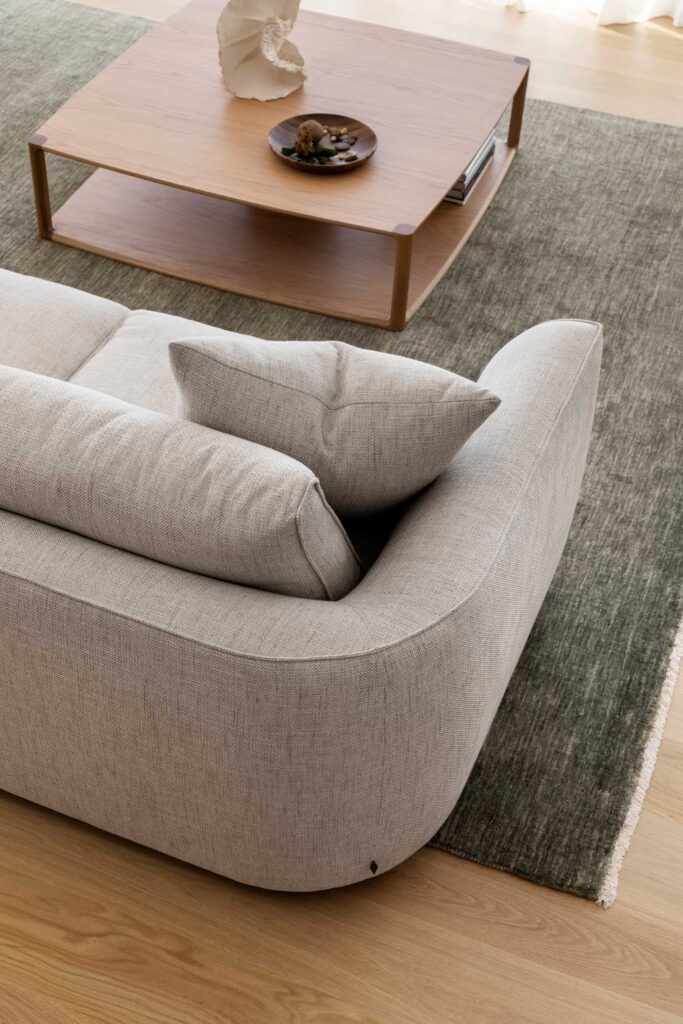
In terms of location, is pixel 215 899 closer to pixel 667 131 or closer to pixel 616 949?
pixel 616 949

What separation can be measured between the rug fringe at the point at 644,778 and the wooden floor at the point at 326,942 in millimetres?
19

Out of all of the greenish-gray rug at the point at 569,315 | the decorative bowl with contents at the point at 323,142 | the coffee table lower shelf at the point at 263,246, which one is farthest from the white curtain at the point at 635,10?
the decorative bowl with contents at the point at 323,142

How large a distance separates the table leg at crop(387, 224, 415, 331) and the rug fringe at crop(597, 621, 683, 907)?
111 centimetres

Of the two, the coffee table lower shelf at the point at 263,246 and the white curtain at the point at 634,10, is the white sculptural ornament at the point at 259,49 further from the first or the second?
the white curtain at the point at 634,10

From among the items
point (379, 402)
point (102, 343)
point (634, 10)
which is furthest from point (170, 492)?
point (634, 10)

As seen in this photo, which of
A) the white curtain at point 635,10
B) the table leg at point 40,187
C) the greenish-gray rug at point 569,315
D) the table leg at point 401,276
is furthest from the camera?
the white curtain at point 635,10

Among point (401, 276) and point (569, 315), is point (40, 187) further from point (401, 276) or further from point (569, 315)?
point (569, 315)

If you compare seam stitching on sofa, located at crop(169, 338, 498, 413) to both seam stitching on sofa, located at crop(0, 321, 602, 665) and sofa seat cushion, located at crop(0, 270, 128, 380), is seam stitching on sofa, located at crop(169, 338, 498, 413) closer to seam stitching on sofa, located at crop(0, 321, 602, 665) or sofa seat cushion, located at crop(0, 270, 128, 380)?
seam stitching on sofa, located at crop(0, 321, 602, 665)

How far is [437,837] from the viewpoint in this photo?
1.96 meters

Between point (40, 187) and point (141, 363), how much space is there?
44.2 inches

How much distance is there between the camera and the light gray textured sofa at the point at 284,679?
154 cm

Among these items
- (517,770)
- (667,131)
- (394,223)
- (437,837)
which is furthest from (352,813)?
(667,131)

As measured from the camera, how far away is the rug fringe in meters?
1.90

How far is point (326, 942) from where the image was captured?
182 centimetres
